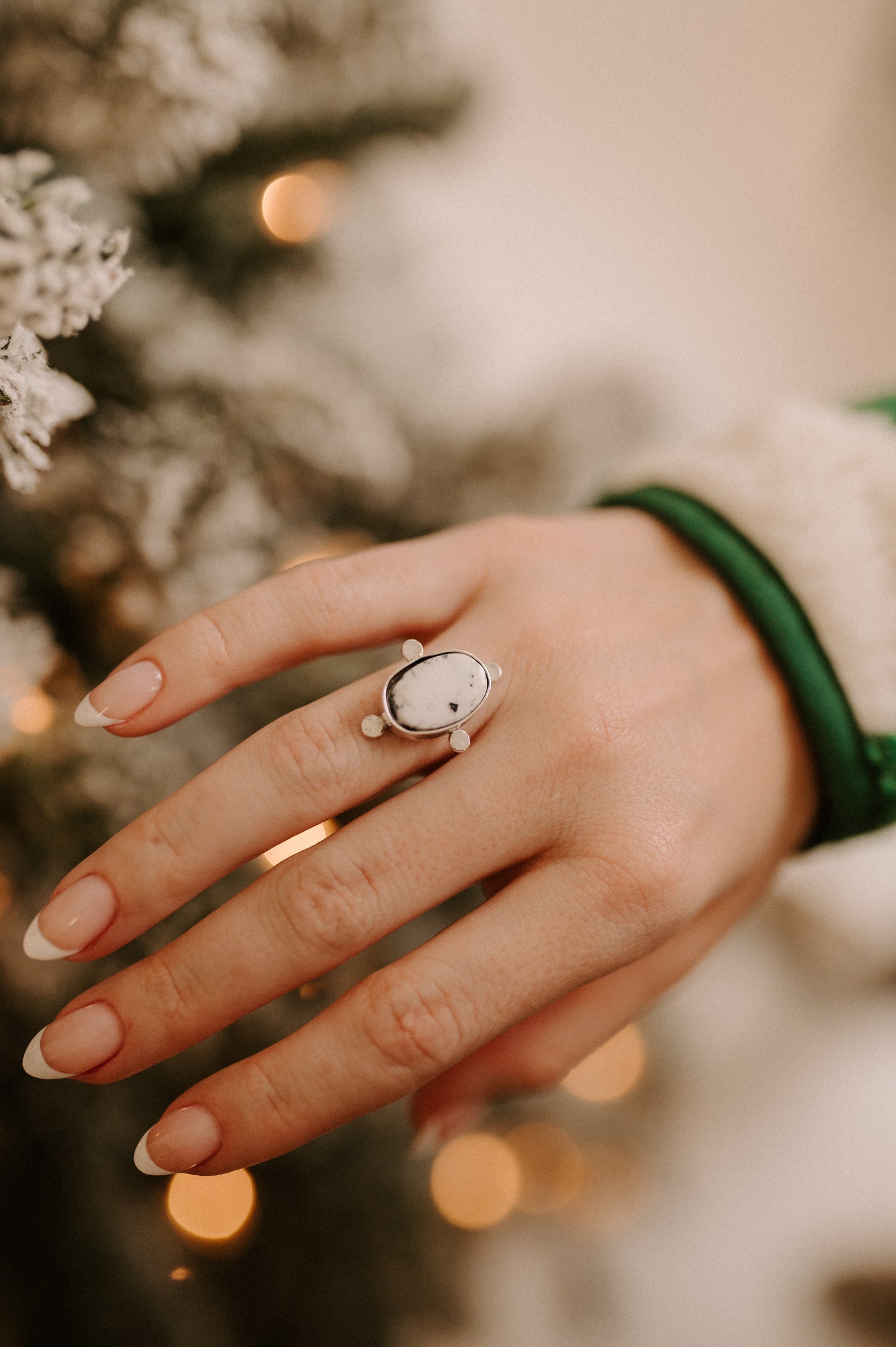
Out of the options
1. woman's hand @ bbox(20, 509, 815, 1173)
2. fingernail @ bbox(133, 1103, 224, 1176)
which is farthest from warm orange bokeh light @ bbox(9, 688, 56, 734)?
fingernail @ bbox(133, 1103, 224, 1176)

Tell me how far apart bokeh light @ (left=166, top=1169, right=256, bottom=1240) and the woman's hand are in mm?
239

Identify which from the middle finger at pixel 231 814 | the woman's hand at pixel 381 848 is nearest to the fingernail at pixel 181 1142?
the woman's hand at pixel 381 848

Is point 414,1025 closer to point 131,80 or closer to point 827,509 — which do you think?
point 827,509

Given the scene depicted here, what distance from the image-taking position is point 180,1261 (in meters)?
0.69

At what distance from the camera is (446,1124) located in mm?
720

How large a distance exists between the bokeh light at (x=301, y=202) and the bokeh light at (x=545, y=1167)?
1.18m

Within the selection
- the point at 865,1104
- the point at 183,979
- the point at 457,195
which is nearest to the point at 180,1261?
the point at 183,979

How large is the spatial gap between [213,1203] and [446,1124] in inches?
10.3

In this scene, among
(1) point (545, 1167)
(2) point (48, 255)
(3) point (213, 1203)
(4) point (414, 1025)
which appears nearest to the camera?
(2) point (48, 255)

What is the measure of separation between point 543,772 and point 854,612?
35cm

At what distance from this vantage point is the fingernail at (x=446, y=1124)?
0.72m

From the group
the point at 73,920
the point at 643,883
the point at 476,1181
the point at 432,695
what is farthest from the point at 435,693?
the point at 476,1181

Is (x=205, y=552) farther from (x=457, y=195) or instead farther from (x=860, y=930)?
(x=860, y=930)

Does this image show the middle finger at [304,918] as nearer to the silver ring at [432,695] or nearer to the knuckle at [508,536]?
the silver ring at [432,695]
